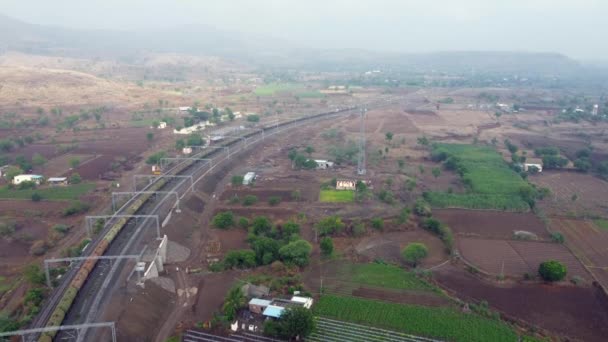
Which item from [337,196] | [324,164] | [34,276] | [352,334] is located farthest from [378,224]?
[34,276]

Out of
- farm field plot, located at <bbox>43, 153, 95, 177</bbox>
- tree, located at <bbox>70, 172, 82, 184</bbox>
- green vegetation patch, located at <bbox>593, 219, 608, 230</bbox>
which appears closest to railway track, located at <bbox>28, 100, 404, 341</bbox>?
tree, located at <bbox>70, 172, 82, 184</bbox>

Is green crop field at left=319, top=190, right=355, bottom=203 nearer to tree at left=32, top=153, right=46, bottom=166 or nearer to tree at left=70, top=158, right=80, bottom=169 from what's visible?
tree at left=70, top=158, right=80, bottom=169

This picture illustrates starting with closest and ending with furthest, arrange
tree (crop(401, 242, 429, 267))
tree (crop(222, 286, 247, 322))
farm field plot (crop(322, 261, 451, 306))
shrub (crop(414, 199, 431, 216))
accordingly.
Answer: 1. tree (crop(222, 286, 247, 322))
2. farm field plot (crop(322, 261, 451, 306))
3. tree (crop(401, 242, 429, 267))
4. shrub (crop(414, 199, 431, 216))

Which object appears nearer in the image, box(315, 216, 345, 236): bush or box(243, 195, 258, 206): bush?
box(315, 216, 345, 236): bush

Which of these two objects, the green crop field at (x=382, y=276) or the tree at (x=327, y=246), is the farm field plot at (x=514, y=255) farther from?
the tree at (x=327, y=246)

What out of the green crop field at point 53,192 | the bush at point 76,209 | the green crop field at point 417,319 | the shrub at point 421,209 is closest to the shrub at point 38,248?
the bush at point 76,209

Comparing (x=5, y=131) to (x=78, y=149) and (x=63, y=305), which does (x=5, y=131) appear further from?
(x=63, y=305)
